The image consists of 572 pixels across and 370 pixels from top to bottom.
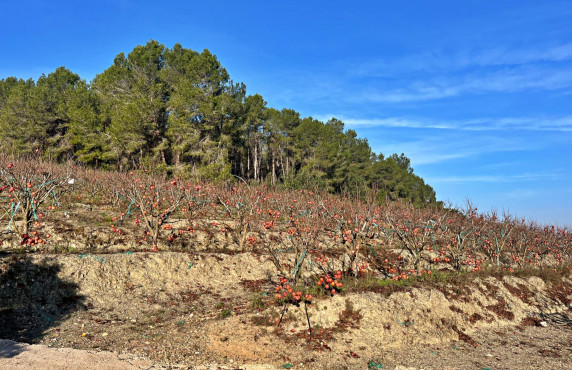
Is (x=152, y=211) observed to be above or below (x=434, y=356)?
above

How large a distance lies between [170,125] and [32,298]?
29386 millimetres

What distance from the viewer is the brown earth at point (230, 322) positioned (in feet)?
28.2

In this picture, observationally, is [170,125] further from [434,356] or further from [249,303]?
[434,356]

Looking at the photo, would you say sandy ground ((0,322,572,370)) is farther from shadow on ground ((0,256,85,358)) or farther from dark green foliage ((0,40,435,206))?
dark green foliage ((0,40,435,206))

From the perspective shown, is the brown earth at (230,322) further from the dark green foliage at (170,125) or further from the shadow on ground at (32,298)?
the dark green foliage at (170,125)

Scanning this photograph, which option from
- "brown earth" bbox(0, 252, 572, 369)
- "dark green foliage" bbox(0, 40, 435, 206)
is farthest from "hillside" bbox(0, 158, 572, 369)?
"dark green foliage" bbox(0, 40, 435, 206)

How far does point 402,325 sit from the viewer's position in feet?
34.4

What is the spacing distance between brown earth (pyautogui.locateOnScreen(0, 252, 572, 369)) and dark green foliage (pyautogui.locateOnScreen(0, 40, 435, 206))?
16.3 m

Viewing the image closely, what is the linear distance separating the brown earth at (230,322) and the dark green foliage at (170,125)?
16348 millimetres

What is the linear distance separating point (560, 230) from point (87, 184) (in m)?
36.3

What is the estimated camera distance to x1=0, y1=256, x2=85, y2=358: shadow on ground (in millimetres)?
9516

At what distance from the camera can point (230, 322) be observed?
9.85 metres

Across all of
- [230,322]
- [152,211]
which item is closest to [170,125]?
[152,211]

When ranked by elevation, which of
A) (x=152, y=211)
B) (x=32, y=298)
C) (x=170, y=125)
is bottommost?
(x=32, y=298)
